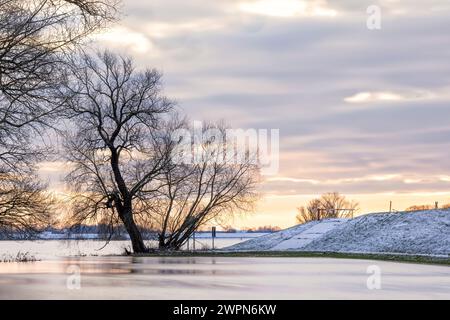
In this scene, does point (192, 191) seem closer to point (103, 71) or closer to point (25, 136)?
point (103, 71)

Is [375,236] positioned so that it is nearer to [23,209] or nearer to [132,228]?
[132,228]

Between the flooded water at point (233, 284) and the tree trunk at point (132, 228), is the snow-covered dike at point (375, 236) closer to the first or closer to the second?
the tree trunk at point (132, 228)

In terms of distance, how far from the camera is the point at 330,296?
19438 mm

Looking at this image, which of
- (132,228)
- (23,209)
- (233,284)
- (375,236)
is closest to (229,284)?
(233,284)

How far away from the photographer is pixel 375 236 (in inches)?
2087

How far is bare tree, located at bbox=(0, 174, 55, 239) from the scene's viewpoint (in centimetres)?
4128

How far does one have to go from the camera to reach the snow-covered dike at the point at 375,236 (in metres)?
48.2

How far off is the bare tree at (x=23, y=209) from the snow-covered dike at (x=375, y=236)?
60.7 feet

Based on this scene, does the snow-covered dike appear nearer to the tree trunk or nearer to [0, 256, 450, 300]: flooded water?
the tree trunk

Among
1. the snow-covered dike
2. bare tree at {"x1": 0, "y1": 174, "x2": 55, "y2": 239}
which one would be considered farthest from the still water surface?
the snow-covered dike

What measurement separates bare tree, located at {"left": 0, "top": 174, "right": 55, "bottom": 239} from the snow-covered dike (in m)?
18.5

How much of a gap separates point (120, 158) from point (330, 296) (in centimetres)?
3620

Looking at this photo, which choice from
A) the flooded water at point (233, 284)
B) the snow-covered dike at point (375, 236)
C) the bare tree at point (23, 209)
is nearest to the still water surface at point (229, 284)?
the flooded water at point (233, 284)
